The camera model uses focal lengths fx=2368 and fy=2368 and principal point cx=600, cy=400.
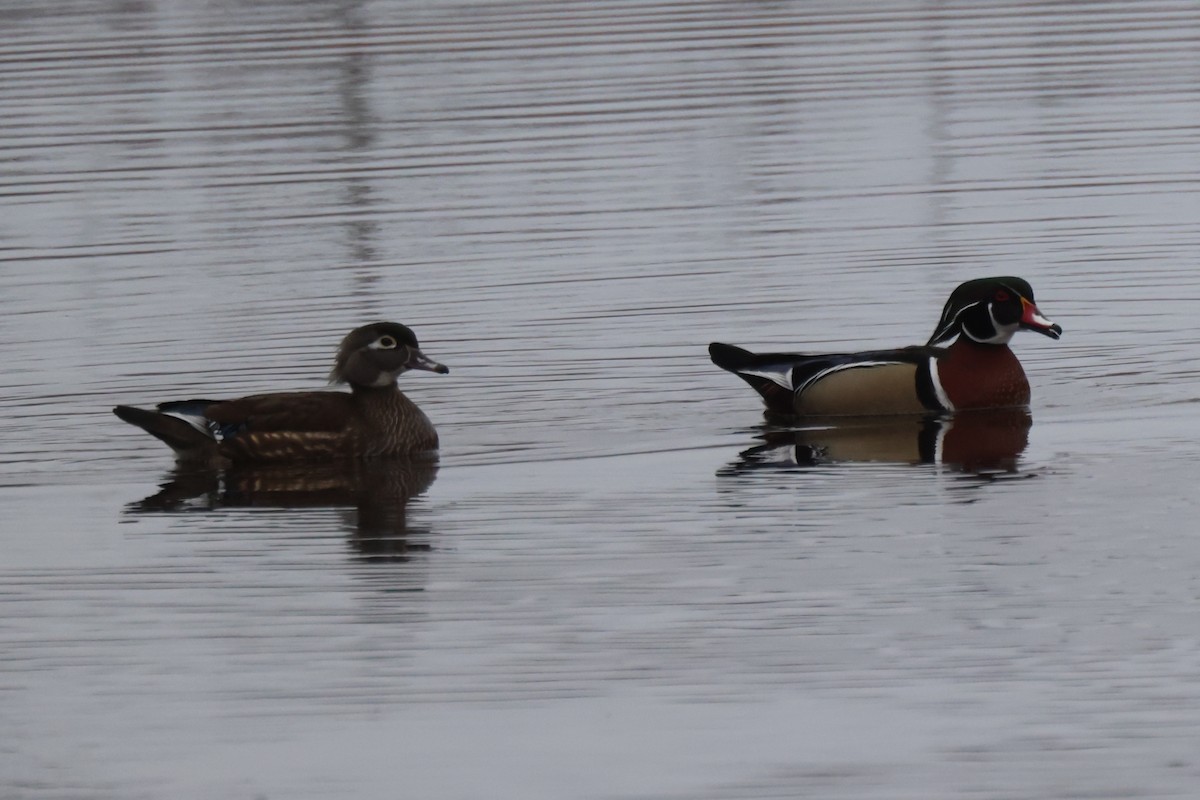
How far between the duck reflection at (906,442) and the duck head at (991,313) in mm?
486

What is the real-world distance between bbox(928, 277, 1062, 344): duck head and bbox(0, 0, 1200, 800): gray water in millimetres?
482

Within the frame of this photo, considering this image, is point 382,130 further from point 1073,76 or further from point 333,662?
point 333,662

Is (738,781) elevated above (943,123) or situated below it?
below

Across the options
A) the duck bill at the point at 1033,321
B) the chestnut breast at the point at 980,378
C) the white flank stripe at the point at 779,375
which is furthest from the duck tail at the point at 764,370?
the duck bill at the point at 1033,321

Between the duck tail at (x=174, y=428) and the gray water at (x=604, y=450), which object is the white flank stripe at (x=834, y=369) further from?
the duck tail at (x=174, y=428)

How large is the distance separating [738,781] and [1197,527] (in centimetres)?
342

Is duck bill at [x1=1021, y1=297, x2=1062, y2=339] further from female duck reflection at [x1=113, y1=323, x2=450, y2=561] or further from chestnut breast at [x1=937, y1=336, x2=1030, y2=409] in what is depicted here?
female duck reflection at [x1=113, y1=323, x2=450, y2=561]

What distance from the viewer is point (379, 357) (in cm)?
1237

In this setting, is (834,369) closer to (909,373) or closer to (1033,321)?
(909,373)

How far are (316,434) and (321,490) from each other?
0.60 meters

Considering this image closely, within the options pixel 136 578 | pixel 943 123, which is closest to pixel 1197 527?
pixel 136 578

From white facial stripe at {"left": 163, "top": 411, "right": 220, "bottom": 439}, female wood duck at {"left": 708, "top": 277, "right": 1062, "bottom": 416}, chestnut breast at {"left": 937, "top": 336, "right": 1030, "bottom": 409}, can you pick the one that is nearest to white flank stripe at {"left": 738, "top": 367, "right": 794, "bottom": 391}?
female wood duck at {"left": 708, "top": 277, "right": 1062, "bottom": 416}

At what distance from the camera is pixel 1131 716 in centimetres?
765

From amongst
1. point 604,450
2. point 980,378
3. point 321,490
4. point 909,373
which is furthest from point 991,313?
point 321,490
